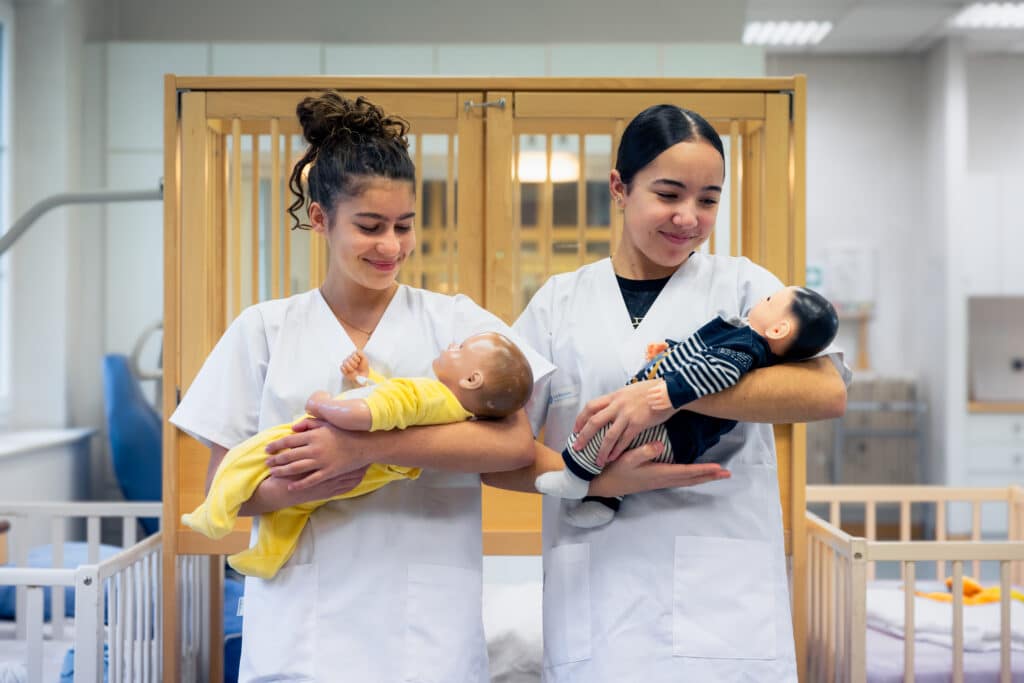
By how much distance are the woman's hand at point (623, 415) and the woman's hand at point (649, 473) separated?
0.10ft

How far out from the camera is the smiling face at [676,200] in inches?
50.3

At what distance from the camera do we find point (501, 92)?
6.61 ft

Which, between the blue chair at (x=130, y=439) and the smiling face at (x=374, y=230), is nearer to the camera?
the smiling face at (x=374, y=230)

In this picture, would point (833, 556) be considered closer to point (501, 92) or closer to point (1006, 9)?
point (501, 92)

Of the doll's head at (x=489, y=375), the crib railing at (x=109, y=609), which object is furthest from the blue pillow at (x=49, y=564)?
the doll's head at (x=489, y=375)

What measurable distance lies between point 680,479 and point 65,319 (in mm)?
3795

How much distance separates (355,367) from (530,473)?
302mm

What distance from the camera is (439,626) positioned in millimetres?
1305

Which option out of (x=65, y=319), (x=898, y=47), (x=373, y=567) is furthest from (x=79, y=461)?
(x=898, y=47)

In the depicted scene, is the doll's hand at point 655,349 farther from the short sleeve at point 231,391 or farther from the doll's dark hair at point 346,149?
the short sleeve at point 231,391

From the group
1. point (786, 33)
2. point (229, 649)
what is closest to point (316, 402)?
point (229, 649)

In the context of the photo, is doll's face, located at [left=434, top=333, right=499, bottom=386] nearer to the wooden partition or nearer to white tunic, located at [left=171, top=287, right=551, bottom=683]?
white tunic, located at [left=171, top=287, right=551, bottom=683]

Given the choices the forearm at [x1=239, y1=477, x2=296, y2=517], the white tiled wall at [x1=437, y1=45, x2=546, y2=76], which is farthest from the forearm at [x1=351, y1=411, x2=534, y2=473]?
the white tiled wall at [x1=437, y1=45, x2=546, y2=76]

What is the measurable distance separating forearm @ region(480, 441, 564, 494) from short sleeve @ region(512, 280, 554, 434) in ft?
0.26
